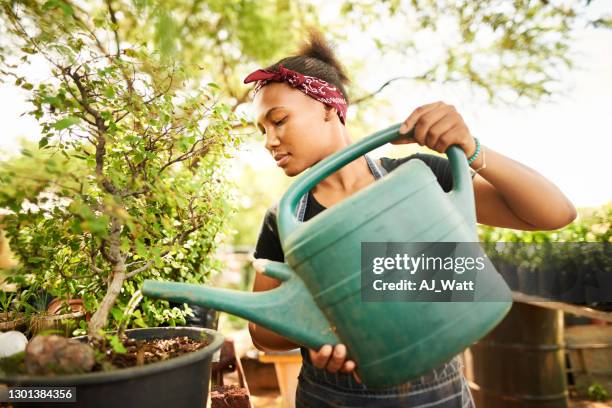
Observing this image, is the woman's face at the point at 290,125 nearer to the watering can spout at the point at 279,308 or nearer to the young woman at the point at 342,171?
the young woman at the point at 342,171

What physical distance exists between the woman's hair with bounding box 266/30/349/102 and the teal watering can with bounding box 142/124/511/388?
0.71m

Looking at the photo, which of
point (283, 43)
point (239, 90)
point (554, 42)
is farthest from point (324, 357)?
point (239, 90)

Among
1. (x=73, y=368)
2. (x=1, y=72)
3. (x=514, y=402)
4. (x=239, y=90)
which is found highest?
(x=239, y=90)

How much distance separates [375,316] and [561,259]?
2.41m

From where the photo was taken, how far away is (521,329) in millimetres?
2594

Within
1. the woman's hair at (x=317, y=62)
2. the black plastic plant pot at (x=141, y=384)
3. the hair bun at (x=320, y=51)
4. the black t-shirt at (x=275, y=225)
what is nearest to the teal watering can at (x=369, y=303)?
the black plastic plant pot at (x=141, y=384)

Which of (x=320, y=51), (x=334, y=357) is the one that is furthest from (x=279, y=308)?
(x=320, y=51)

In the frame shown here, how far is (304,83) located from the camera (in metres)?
1.21

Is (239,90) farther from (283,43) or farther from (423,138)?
(423,138)

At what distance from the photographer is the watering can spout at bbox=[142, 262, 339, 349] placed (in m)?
0.67

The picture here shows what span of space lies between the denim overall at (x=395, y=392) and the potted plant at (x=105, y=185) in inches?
16.3

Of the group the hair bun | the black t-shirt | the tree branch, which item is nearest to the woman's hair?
the hair bun

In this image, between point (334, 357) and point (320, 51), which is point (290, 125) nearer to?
point (320, 51)

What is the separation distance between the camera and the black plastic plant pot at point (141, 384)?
2.13ft
